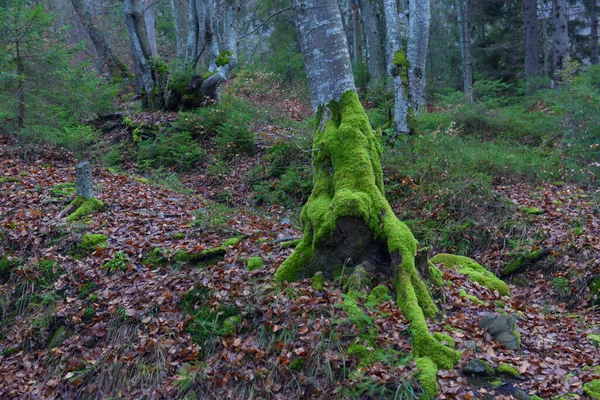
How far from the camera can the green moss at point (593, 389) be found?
4.09 metres

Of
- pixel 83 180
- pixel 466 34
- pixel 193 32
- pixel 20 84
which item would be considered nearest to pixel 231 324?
pixel 83 180

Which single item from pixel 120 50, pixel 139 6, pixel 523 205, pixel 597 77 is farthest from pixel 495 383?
pixel 120 50

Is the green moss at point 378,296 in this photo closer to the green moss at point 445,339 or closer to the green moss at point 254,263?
the green moss at point 445,339

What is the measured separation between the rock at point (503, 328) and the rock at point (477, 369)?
1.99 feet

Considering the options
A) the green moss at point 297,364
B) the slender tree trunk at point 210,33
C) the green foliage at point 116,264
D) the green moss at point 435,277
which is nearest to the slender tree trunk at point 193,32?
the slender tree trunk at point 210,33

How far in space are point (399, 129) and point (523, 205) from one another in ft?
13.5

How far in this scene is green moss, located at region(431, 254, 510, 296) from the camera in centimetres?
650

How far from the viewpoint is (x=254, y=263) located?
603 centimetres

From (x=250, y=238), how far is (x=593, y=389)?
4574mm

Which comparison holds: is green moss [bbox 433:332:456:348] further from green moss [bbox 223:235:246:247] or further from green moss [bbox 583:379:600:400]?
green moss [bbox 223:235:246:247]

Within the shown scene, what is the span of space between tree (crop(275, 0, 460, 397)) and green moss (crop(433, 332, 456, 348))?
7.8 inches

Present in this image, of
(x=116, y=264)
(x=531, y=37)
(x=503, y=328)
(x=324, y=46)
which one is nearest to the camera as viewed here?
(x=503, y=328)

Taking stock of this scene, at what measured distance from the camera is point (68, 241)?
703 cm

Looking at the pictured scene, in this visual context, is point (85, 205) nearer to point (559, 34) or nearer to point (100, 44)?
point (100, 44)
